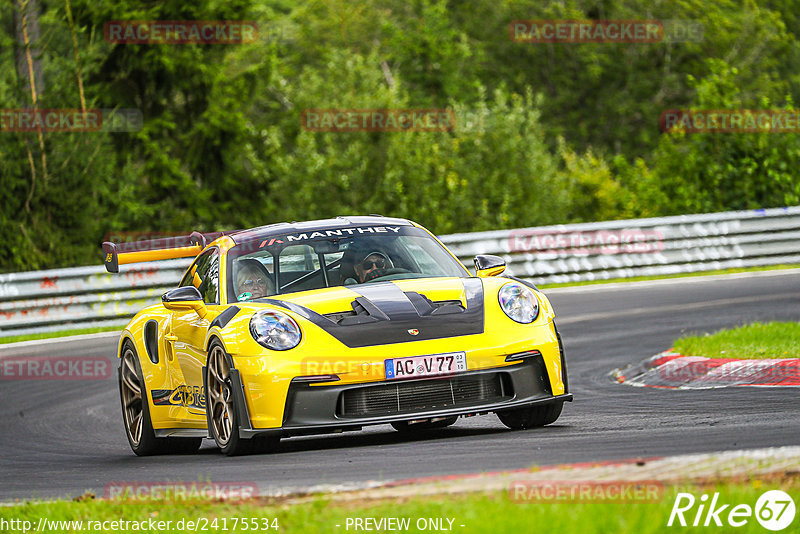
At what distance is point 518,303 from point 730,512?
367cm

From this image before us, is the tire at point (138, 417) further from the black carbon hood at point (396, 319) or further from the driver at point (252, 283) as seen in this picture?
the black carbon hood at point (396, 319)

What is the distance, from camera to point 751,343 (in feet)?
37.2

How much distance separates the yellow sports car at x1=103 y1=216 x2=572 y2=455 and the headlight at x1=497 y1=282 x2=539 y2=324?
1 centimetres

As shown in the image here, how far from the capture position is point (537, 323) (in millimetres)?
8039

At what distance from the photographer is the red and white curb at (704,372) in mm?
10078

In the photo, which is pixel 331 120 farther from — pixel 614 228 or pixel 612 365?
pixel 612 365

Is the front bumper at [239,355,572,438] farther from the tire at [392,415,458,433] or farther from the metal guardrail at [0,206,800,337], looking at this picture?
the metal guardrail at [0,206,800,337]

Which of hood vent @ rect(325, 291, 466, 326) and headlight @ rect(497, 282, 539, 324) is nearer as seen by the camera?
hood vent @ rect(325, 291, 466, 326)

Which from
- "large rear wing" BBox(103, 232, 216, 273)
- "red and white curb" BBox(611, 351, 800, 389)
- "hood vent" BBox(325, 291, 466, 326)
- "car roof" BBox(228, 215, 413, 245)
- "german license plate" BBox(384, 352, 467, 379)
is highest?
"car roof" BBox(228, 215, 413, 245)

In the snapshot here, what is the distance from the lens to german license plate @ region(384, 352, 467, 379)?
24.6ft

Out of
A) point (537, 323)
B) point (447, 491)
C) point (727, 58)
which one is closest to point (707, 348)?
point (537, 323)

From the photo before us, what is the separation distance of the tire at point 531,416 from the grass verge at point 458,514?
301 cm

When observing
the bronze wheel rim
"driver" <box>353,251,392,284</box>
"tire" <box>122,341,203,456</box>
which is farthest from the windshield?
"tire" <box>122,341,203,456</box>

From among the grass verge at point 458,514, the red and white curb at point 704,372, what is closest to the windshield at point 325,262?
the red and white curb at point 704,372
